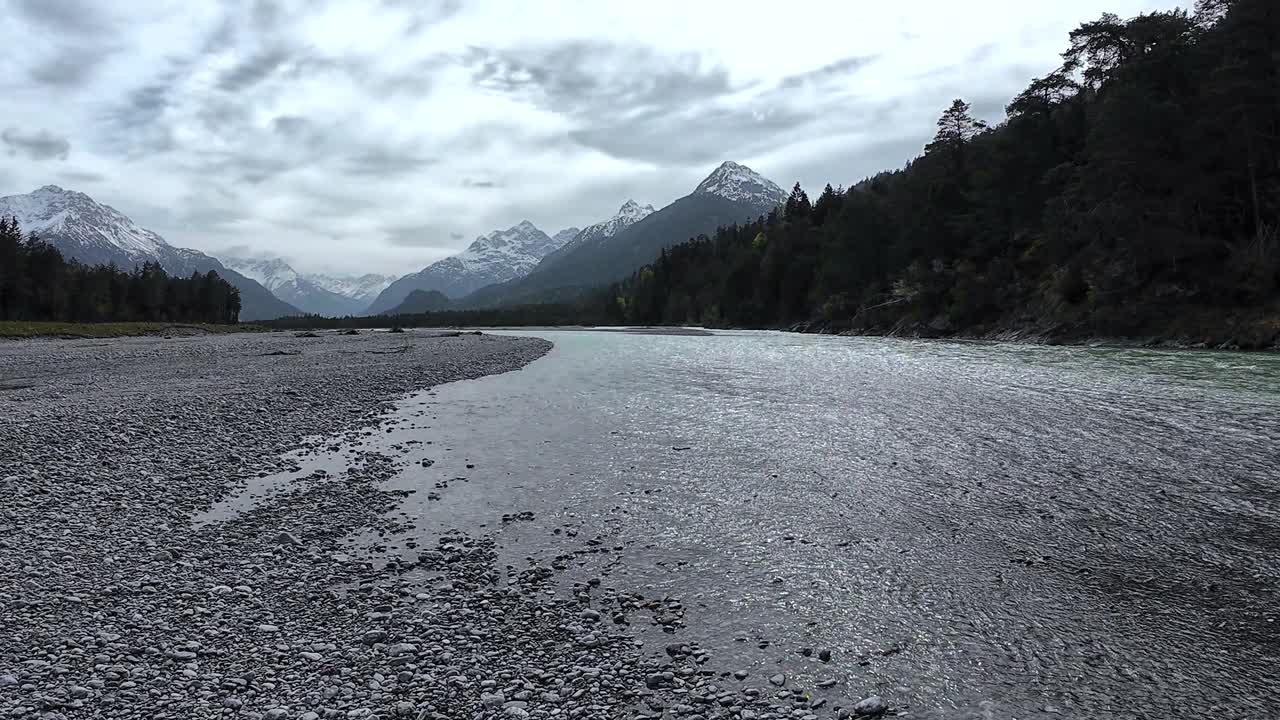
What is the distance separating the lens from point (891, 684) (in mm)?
7555

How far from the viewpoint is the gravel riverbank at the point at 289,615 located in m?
7.03

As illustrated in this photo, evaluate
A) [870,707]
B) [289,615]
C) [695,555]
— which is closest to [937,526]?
[695,555]

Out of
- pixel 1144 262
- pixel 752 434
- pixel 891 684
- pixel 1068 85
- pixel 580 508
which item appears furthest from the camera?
pixel 1068 85

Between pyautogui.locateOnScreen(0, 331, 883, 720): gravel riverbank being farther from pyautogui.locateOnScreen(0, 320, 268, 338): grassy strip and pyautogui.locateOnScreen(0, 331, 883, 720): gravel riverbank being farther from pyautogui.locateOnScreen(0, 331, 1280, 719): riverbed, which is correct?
pyautogui.locateOnScreen(0, 320, 268, 338): grassy strip

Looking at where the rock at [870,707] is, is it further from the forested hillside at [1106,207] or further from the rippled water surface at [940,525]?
the forested hillside at [1106,207]

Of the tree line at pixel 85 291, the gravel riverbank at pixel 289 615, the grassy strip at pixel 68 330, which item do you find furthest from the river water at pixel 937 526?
the tree line at pixel 85 291

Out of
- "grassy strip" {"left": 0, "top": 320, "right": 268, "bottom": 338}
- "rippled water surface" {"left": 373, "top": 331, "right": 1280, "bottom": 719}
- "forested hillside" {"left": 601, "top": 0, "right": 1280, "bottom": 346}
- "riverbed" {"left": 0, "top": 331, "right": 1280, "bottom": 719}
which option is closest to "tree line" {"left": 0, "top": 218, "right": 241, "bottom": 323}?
"grassy strip" {"left": 0, "top": 320, "right": 268, "bottom": 338}

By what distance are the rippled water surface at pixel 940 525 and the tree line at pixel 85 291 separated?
140674mm

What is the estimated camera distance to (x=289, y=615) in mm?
8961

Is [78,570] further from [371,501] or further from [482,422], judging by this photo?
[482,422]

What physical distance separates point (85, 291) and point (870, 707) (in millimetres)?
185973

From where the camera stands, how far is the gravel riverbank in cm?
703

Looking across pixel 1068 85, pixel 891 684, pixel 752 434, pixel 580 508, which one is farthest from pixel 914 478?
pixel 1068 85

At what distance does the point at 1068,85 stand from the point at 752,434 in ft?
293
